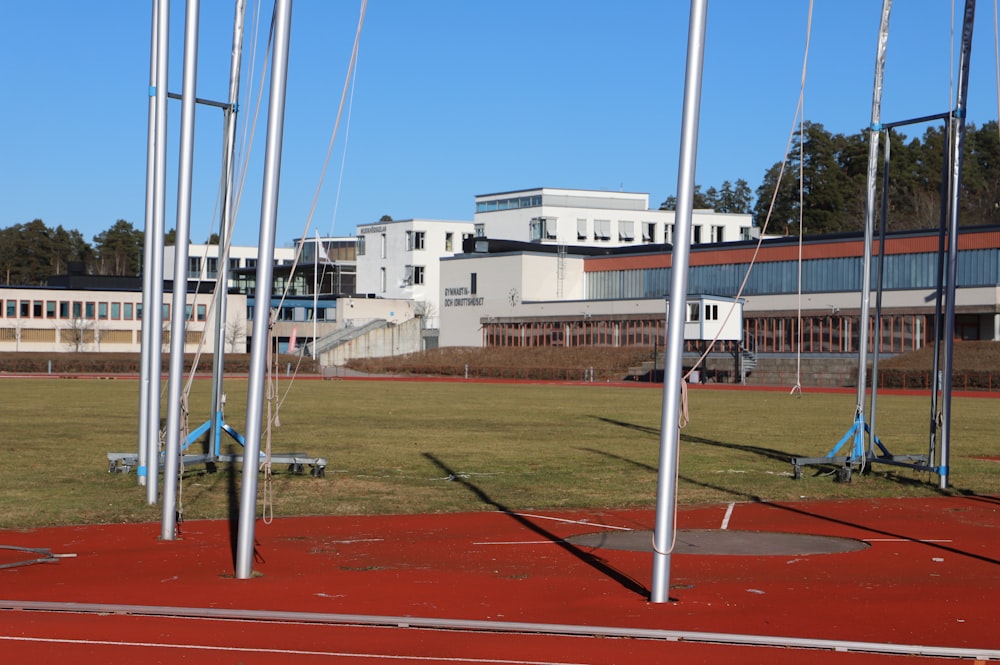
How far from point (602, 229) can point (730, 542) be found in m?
129

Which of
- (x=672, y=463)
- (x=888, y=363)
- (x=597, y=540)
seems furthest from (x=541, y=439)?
(x=888, y=363)

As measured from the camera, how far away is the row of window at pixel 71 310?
11269 centimetres

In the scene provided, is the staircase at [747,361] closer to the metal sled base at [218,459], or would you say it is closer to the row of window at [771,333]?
the row of window at [771,333]

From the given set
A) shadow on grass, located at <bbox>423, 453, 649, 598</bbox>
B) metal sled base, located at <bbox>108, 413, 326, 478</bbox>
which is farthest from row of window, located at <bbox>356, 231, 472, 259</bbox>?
metal sled base, located at <bbox>108, 413, 326, 478</bbox>

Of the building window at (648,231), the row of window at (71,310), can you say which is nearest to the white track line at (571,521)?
the row of window at (71,310)

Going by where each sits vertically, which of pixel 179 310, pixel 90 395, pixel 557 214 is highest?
pixel 557 214

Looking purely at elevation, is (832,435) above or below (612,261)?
below

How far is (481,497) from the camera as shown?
1847 centimetres

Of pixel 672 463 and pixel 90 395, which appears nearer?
pixel 672 463

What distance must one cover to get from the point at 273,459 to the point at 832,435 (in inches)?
677

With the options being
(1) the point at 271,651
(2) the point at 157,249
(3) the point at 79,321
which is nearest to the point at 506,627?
(1) the point at 271,651

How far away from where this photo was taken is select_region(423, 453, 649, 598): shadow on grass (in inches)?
444

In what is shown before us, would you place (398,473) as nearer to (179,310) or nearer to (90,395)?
(179,310)

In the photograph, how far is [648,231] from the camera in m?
145
